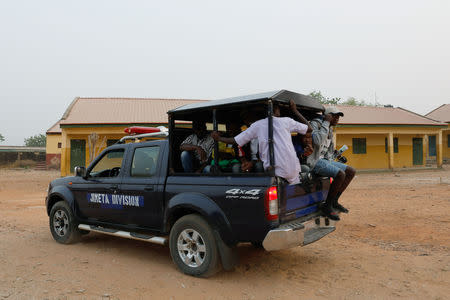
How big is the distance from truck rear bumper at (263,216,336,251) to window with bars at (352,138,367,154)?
20091 millimetres

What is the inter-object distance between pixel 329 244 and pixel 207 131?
2665 mm

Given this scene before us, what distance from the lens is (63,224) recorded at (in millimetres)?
5871

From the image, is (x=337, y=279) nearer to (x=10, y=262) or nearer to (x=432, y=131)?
(x=10, y=262)

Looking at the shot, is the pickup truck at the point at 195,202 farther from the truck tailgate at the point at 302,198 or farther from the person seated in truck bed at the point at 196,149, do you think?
the person seated in truck bed at the point at 196,149

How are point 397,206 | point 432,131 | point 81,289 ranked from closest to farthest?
point 81,289 → point 397,206 → point 432,131

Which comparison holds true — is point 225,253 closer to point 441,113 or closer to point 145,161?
point 145,161

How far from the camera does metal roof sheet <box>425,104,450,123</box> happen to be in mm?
27419

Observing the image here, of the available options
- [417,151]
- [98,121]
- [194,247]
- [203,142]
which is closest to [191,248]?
[194,247]

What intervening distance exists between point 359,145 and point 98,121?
16.5 m

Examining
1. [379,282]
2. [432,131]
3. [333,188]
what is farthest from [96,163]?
[432,131]

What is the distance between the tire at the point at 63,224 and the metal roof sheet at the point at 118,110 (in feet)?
41.6

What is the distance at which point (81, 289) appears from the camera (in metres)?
3.78

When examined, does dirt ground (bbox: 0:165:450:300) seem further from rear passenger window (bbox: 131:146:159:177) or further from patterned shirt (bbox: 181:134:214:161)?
patterned shirt (bbox: 181:134:214:161)

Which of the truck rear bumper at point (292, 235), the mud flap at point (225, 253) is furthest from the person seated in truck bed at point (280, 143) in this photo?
the mud flap at point (225, 253)
